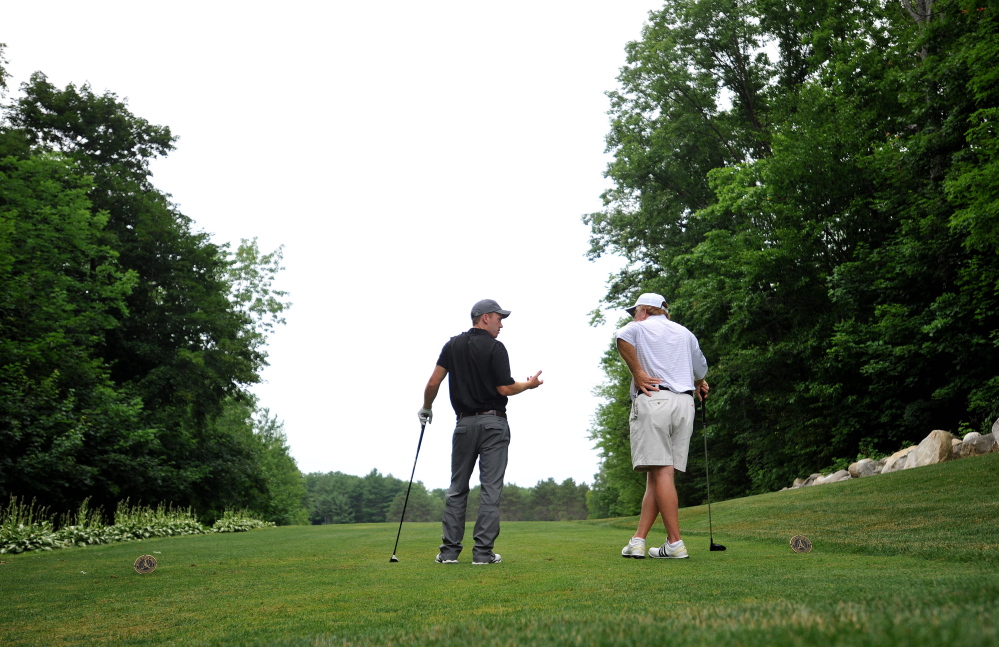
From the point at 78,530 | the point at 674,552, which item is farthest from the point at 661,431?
the point at 78,530

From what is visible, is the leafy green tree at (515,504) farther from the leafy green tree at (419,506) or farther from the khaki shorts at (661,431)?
the khaki shorts at (661,431)

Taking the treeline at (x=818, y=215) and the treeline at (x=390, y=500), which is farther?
the treeline at (x=390, y=500)

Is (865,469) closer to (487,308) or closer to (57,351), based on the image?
(487,308)

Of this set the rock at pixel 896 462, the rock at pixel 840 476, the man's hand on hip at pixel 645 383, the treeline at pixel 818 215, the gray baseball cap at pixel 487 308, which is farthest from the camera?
the treeline at pixel 818 215

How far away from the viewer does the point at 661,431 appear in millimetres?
6074

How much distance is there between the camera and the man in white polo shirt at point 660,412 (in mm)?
6029

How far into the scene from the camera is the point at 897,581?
3582mm

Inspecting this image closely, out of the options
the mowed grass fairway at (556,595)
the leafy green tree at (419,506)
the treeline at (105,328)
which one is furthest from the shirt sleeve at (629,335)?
the leafy green tree at (419,506)

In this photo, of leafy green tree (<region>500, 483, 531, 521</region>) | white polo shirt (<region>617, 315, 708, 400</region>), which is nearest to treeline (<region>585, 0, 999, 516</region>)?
white polo shirt (<region>617, 315, 708, 400</region>)

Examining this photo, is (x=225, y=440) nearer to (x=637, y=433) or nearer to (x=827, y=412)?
(x=827, y=412)

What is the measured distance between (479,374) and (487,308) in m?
0.61

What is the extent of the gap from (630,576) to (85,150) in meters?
31.8

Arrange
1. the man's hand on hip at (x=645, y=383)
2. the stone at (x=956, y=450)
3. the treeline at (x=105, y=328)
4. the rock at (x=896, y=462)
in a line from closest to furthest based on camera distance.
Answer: the man's hand on hip at (x=645, y=383)
the stone at (x=956, y=450)
the rock at (x=896, y=462)
the treeline at (x=105, y=328)

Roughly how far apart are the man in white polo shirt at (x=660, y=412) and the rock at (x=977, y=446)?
413 inches
